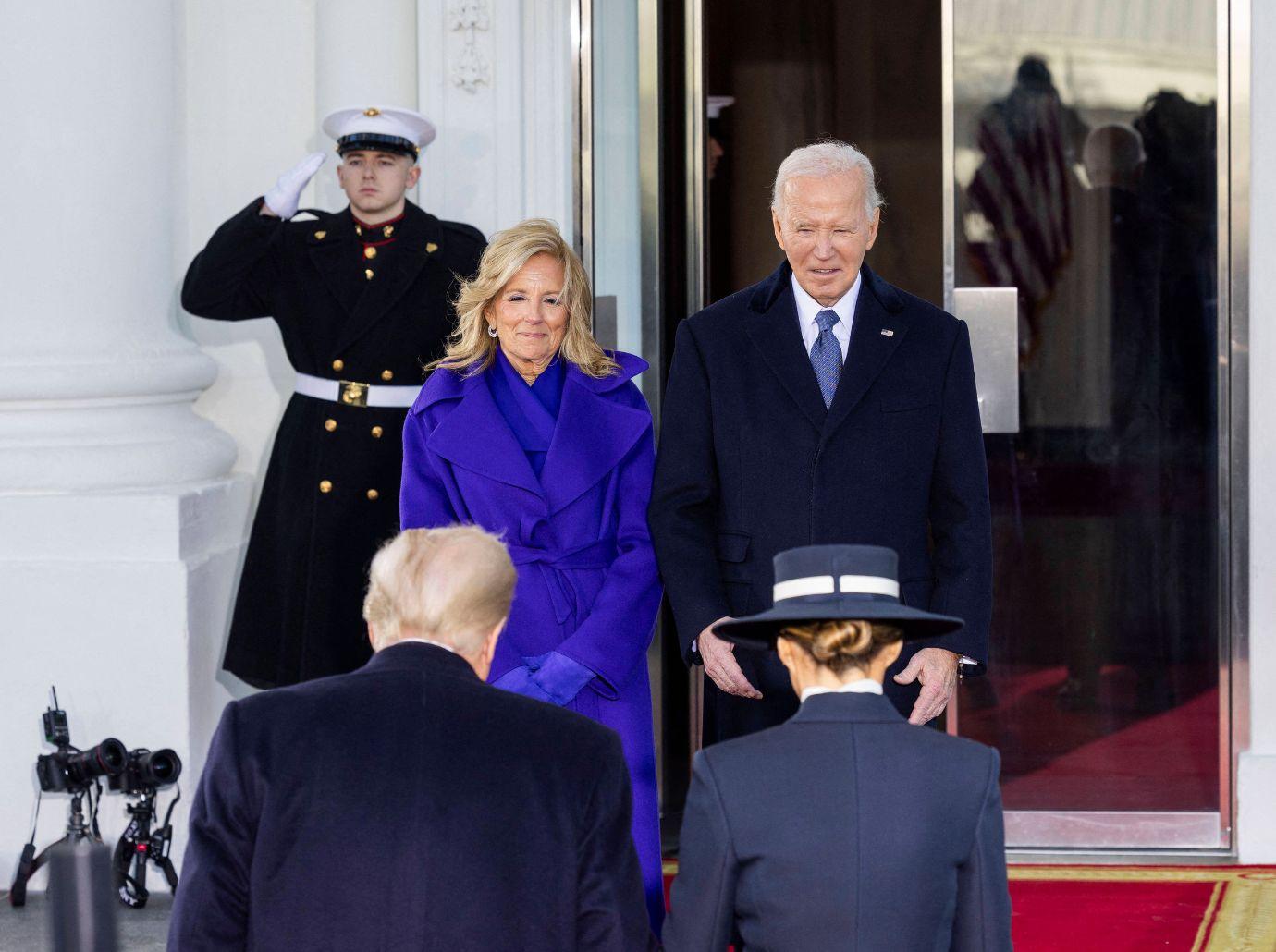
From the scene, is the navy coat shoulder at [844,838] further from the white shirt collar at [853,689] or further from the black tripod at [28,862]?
the black tripod at [28,862]

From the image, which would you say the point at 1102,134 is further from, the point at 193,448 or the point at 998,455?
the point at 193,448

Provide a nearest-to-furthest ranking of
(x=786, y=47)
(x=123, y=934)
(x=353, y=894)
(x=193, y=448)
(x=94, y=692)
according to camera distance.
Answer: (x=353, y=894) < (x=123, y=934) < (x=94, y=692) < (x=193, y=448) < (x=786, y=47)

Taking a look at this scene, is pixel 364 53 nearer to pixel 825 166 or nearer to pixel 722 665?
pixel 825 166

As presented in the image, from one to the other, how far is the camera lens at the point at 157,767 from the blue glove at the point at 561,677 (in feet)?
4.15

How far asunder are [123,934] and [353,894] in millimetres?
2233

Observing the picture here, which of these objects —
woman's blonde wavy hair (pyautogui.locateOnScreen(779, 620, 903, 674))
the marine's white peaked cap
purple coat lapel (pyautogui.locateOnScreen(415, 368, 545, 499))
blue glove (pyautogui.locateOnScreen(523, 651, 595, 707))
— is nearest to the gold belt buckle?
the marine's white peaked cap

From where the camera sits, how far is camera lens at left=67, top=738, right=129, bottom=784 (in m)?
4.02

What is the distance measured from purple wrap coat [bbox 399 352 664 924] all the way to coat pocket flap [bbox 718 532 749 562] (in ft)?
0.42

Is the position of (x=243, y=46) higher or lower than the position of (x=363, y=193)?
higher

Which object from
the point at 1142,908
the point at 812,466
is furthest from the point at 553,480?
the point at 1142,908

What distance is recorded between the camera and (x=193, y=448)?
15.4ft

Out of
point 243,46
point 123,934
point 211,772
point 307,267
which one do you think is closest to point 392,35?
point 243,46

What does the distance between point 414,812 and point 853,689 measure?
0.54m

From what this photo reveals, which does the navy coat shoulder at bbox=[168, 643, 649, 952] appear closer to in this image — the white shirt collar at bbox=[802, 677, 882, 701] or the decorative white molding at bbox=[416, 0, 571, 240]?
the white shirt collar at bbox=[802, 677, 882, 701]
